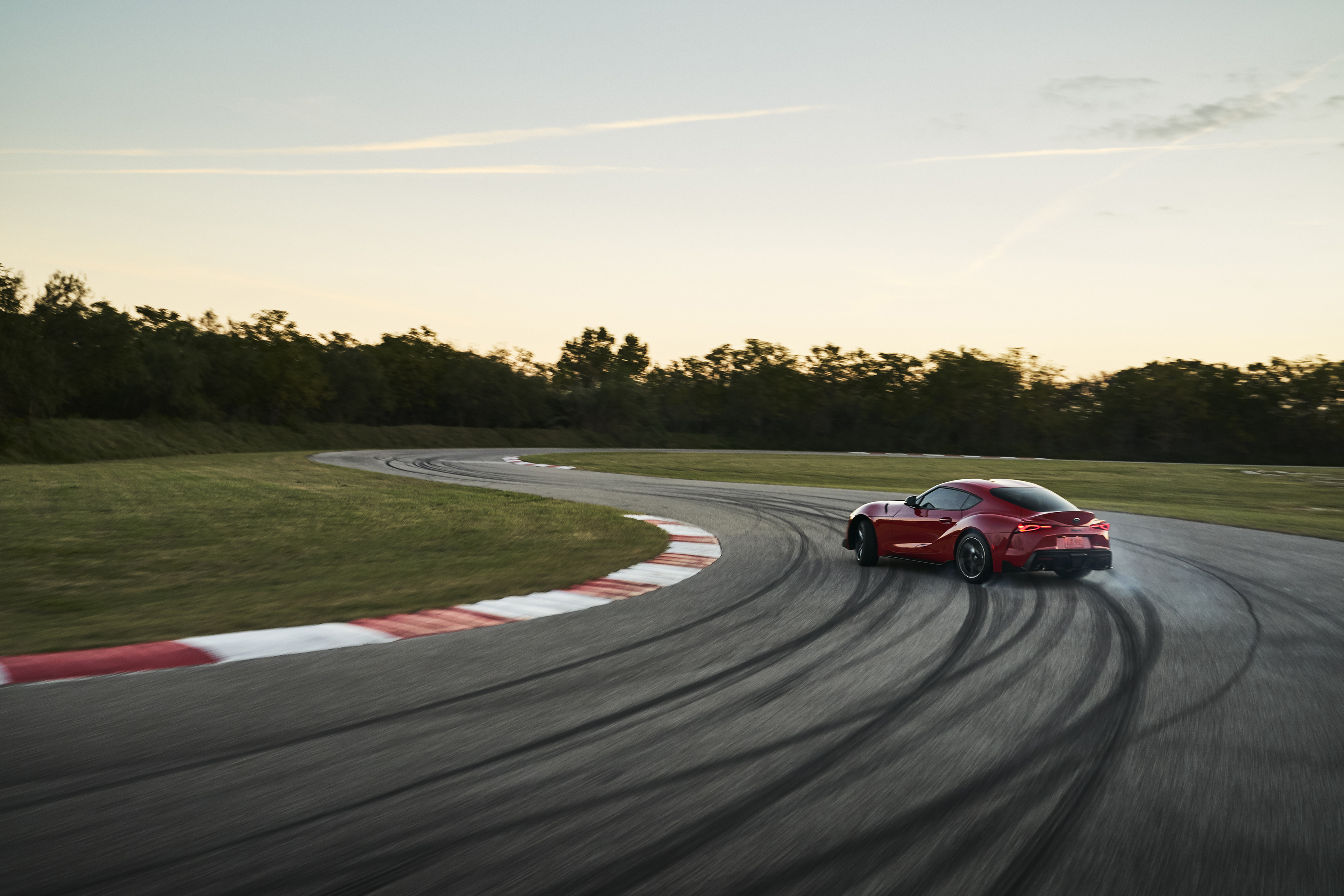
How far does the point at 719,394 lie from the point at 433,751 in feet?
368

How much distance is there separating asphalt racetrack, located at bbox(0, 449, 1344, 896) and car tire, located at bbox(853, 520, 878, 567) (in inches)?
138

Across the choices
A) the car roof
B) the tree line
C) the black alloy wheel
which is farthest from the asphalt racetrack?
the tree line

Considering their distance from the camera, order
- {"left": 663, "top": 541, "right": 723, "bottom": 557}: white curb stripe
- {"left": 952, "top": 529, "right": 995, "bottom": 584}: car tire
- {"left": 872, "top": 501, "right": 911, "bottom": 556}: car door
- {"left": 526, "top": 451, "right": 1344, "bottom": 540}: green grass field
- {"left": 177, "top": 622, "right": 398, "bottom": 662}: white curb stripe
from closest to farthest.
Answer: {"left": 177, "top": 622, "right": 398, "bottom": 662}: white curb stripe, {"left": 952, "top": 529, "right": 995, "bottom": 584}: car tire, {"left": 872, "top": 501, "right": 911, "bottom": 556}: car door, {"left": 663, "top": 541, "right": 723, "bottom": 557}: white curb stripe, {"left": 526, "top": 451, "right": 1344, "bottom": 540}: green grass field

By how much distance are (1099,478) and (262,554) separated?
38.1m

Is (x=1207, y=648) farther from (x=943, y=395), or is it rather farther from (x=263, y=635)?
(x=943, y=395)

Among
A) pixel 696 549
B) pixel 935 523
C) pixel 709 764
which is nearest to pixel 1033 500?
pixel 935 523

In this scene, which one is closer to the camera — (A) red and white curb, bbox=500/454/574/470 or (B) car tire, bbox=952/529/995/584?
(B) car tire, bbox=952/529/995/584

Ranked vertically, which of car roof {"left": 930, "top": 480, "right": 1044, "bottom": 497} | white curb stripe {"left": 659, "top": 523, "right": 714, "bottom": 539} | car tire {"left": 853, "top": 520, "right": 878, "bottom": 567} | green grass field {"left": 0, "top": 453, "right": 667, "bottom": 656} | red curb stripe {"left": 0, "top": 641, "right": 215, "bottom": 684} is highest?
car roof {"left": 930, "top": 480, "right": 1044, "bottom": 497}

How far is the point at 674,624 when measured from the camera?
7340mm

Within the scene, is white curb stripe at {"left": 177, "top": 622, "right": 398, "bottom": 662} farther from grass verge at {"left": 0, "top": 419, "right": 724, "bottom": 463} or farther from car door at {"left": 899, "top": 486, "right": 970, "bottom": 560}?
grass verge at {"left": 0, "top": 419, "right": 724, "bottom": 463}

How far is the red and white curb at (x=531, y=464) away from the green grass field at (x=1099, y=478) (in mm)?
1028

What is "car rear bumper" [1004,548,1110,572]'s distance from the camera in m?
9.49

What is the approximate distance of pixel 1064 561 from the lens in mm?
9578

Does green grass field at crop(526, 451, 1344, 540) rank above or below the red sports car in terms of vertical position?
below
